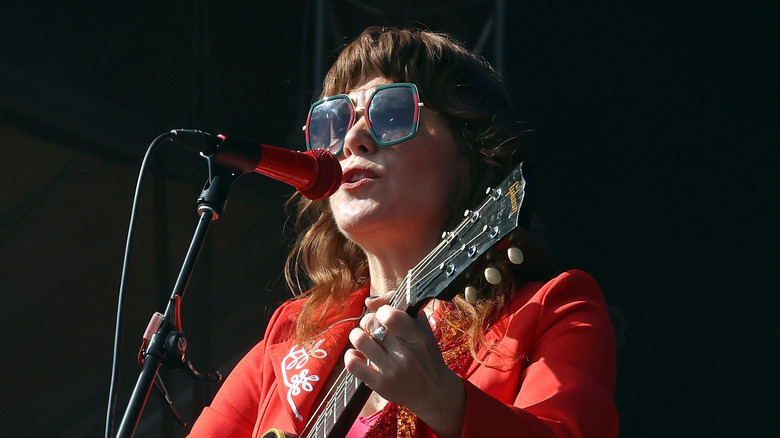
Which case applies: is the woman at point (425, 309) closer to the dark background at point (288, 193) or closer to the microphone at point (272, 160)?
the microphone at point (272, 160)

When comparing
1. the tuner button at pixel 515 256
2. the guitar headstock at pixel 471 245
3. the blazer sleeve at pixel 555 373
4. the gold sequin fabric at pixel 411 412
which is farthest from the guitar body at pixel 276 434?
the tuner button at pixel 515 256

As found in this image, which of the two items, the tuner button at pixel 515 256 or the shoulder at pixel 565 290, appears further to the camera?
the shoulder at pixel 565 290

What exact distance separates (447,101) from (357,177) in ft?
1.09

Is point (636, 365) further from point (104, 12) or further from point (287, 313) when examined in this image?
point (104, 12)

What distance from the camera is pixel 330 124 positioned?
2.17 meters

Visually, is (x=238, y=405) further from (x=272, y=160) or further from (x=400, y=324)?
(x=400, y=324)

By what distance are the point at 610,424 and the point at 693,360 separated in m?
0.90

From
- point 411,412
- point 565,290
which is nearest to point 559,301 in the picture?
point 565,290

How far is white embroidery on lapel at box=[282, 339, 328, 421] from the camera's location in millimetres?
2016

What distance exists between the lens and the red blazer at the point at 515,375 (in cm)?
146

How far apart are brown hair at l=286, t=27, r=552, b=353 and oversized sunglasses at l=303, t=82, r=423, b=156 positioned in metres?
0.09

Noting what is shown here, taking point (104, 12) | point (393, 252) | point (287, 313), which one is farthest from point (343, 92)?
point (104, 12)

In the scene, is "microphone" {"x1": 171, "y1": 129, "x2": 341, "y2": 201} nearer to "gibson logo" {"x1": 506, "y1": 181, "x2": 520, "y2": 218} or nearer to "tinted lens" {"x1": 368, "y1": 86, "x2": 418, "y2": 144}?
"tinted lens" {"x1": 368, "y1": 86, "x2": 418, "y2": 144}

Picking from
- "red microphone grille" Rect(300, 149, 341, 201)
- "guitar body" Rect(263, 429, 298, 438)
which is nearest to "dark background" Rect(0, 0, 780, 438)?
"guitar body" Rect(263, 429, 298, 438)
